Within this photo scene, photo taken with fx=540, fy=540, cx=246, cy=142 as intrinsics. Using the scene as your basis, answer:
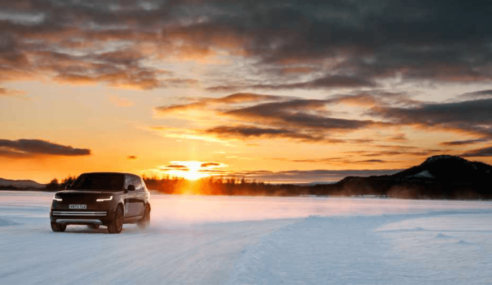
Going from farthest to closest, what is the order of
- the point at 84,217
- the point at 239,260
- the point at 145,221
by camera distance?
1. the point at 145,221
2. the point at 84,217
3. the point at 239,260

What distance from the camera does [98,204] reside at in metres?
19.0

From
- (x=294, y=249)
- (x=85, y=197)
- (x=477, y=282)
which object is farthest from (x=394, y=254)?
(x=85, y=197)

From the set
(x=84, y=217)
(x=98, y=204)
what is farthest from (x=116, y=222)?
(x=84, y=217)

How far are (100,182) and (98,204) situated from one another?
2131mm


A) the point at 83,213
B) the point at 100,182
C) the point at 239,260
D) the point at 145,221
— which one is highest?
the point at 100,182

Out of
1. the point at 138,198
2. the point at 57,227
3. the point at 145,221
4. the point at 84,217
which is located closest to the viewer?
the point at 84,217

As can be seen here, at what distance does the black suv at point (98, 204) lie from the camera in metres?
18.8

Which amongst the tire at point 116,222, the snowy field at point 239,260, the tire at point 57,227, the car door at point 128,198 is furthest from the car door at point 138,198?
the snowy field at point 239,260

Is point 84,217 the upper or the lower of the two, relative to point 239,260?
upper

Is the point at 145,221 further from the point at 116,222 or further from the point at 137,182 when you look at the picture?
the point at 116,222

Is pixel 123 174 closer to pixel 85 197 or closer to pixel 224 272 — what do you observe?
pixel 85 197

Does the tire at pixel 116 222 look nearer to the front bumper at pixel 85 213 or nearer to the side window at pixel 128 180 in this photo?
the front bumper at pixel 85 213

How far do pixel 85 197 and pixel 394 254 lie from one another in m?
11.0

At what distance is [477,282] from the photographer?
30.0ft
